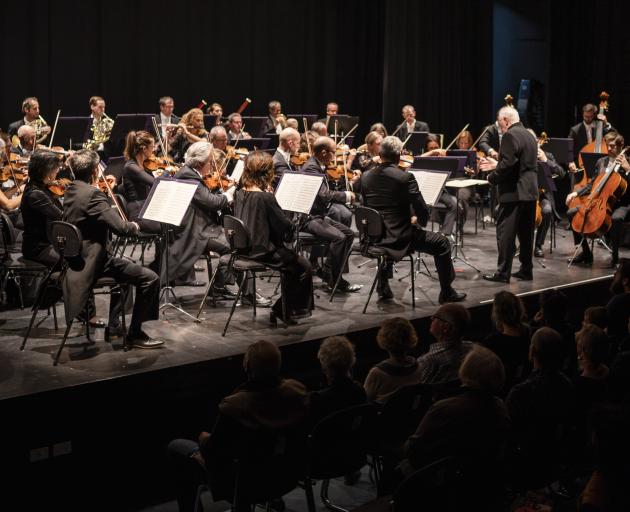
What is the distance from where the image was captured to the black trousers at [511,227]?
830 centimetres

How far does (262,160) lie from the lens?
671 cm

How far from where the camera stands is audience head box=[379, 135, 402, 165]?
7227 millimetres

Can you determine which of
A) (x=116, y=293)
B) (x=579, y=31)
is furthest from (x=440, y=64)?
(x=116, y=293)

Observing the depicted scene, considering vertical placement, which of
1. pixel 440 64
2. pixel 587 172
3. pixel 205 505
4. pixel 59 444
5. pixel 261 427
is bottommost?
pixel 205 505

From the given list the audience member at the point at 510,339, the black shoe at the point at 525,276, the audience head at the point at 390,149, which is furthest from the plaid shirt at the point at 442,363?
the black shoe at the point at 525,276

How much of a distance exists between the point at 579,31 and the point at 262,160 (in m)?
9.57

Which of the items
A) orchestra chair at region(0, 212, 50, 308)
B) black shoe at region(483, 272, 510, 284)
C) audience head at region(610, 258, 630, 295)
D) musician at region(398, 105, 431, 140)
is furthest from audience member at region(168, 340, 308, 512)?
musician at region(398, 105, 431, 140)

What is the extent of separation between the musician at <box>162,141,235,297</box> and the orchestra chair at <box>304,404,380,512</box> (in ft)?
10.4

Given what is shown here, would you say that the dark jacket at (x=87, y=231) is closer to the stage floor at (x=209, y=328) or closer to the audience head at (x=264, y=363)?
the stage floor at (x=209, y=328)

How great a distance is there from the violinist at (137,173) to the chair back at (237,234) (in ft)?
3.49

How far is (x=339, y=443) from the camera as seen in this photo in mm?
4324

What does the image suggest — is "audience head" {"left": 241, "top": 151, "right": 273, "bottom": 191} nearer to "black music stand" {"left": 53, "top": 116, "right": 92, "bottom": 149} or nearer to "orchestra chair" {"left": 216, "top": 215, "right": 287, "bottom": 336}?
"orchestra chair" {"left": 216, "top": 215, "right": 287, "bottom": 336}

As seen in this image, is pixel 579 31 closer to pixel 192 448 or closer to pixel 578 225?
pixel 578 225

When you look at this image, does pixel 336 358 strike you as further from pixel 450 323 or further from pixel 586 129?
pixel 586 129
